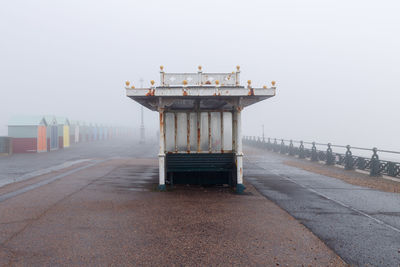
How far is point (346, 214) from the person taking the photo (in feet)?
23.0

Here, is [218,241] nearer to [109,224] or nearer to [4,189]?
[109,224]

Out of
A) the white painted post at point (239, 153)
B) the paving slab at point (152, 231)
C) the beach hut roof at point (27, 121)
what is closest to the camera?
the paving slab at point (152, 231)

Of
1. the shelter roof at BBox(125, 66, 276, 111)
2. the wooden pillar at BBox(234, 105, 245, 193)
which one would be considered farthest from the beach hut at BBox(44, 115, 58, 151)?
the wooden pillar at BBox(234, 105, 245, 193)

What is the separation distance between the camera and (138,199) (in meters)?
8.52

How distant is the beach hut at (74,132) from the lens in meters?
43.2

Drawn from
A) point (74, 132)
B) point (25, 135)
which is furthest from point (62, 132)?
point (74, 132)

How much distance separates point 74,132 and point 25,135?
690 inches

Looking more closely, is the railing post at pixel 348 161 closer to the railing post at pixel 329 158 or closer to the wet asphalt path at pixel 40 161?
the railing post at pixel 329 158

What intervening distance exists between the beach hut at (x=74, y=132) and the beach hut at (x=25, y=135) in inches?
580

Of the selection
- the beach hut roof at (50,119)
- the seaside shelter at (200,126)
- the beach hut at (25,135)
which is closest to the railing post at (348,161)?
the seaside shelter at (200,126)

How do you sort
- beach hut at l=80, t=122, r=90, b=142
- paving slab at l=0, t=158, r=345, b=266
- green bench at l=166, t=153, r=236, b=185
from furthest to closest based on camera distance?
beach hut at l=80, t=122, r=90, b=142
green bench at l=166, t=153, r=236, b=185
paving slab at l=0, t=158, r=345, b=266

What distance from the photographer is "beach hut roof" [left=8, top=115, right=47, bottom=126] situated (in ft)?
92.1

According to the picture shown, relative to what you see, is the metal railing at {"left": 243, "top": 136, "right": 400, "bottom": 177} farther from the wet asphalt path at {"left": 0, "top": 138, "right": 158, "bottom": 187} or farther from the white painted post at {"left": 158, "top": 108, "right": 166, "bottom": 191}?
the wet asphalt path at {"left": 0, "top": 138, "right": 158, "bottom": 187}

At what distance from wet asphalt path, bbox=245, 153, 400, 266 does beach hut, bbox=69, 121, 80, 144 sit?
1540 inches
